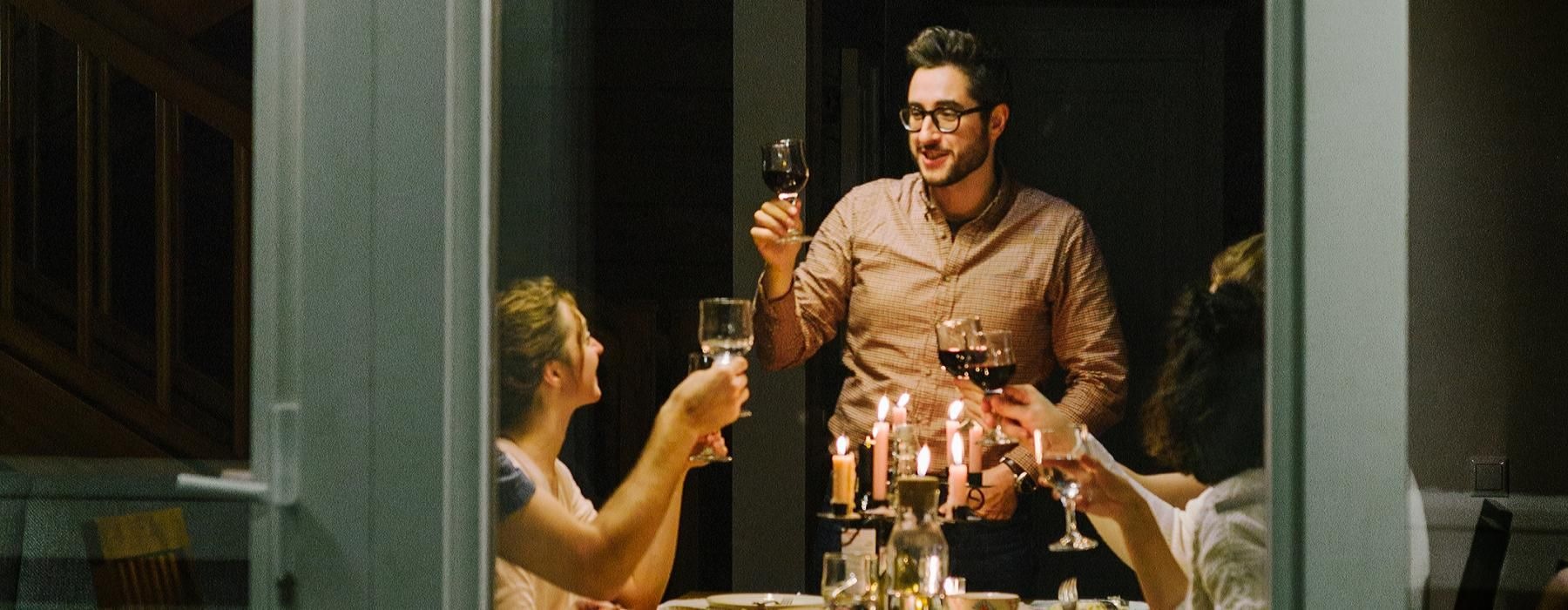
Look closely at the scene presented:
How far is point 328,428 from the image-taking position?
1325mm

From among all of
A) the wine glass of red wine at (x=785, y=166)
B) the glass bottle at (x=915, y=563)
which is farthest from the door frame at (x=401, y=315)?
the wine glass of red wine at (x=785, y=166)

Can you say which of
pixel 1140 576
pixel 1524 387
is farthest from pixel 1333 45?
pixel 1140 576

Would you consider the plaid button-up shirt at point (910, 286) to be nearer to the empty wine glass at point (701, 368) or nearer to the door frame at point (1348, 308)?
the empty wine glass at point (701, 368)

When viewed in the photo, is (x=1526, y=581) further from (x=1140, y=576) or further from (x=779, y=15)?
(x=779, y=15)

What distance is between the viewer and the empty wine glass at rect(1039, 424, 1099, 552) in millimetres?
2170

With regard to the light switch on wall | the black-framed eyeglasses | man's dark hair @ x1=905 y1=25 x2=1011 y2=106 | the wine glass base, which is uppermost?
man's dark hair @ x1=905 y1=25 x2=1011 y2=106

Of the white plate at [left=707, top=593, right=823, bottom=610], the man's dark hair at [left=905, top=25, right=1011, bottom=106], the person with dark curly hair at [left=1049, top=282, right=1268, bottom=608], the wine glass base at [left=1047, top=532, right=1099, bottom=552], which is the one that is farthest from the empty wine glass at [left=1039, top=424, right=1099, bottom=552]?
the man's dark hair at [left=905, top=25, right=1011, bottom=106]

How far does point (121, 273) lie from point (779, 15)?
167 cm

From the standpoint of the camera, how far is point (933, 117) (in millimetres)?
2883

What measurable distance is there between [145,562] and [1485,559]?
1.26 metres

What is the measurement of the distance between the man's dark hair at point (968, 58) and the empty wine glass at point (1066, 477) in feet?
2.14

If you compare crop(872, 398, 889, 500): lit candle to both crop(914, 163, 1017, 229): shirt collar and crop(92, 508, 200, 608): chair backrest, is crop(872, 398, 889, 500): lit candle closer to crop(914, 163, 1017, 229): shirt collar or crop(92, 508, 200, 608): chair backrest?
crop(914, 163, 1017, 229): shirt collar

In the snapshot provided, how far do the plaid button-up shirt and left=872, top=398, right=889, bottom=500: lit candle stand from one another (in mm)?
35

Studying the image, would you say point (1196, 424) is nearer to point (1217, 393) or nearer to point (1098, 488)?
point (1217, 393)
